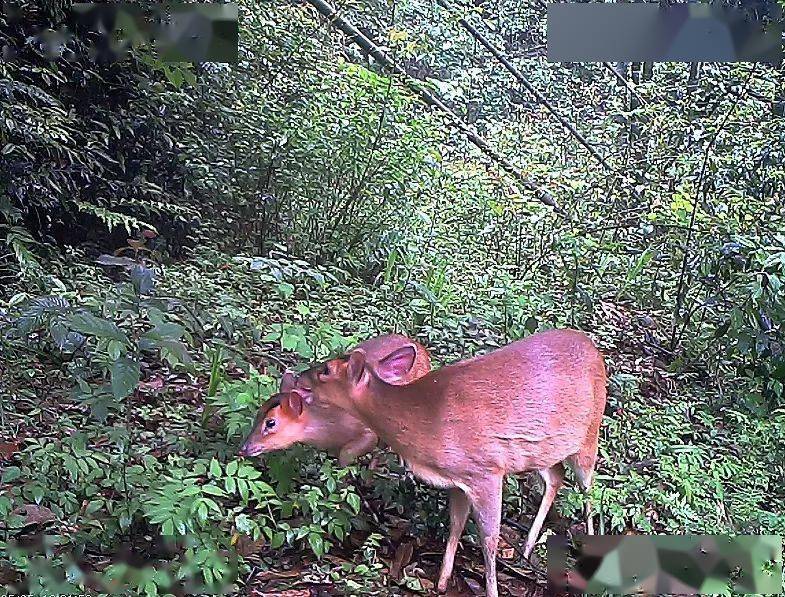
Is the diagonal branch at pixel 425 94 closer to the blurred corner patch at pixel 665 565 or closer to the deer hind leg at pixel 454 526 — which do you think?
the blurred corner patch at pixel 665 565

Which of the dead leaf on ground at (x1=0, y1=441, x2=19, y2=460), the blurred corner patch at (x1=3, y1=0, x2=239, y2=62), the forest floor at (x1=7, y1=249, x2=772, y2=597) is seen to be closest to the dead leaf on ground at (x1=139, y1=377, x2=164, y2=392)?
the forest floor at (x1=7, y1=249, x2=772, y2=597)

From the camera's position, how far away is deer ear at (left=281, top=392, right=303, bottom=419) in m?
2.32

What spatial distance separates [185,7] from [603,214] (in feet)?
7.97

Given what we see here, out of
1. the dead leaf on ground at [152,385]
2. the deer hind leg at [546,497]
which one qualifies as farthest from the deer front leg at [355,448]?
the dead leaf on ground at [152,385]

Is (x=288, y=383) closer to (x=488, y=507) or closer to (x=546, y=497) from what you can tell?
(x=488, y=507)

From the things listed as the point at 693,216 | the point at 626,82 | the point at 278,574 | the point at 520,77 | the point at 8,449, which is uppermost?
the point at 626,82

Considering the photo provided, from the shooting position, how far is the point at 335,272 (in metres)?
4.06

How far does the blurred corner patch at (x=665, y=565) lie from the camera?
7.21ft

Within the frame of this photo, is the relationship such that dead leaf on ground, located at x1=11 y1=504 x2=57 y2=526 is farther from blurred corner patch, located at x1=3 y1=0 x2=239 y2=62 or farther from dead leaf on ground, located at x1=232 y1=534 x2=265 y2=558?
blurred corner patch, located at x1=3 y1=0 x2=239 y2=62

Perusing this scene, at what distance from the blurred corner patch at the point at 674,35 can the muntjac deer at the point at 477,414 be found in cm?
216

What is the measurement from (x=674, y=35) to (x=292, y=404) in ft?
9.52

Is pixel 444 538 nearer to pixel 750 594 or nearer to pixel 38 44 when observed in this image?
pixel 750 594

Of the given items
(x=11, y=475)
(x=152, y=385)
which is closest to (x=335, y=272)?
(x=152, y=385)

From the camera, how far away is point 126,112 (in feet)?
13.6
